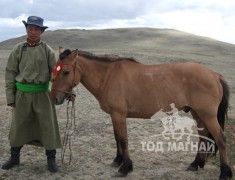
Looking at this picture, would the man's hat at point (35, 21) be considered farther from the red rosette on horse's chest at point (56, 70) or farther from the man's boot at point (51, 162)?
the man's boot at point (51, 162)

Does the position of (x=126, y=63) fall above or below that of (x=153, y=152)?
above

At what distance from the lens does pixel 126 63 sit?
5.11 metres

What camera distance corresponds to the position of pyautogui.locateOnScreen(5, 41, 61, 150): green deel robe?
4.95 meters

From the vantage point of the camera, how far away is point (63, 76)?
4809 millimetres

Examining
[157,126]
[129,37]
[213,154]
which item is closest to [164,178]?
[213,154]

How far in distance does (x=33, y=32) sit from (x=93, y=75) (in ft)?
3.42

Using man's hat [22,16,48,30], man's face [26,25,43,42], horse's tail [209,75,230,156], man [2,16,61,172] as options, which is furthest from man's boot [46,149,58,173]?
horse's tail [209,75,230,156]

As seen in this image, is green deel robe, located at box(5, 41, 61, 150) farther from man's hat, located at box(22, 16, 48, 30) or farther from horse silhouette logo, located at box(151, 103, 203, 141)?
horse silhouette logo, located at box(151, 103, 203, 141)

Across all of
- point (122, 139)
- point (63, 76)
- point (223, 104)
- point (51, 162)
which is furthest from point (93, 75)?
point (223, 104)

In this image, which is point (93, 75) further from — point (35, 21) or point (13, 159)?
point (13, 159)

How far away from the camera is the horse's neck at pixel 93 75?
5039mm

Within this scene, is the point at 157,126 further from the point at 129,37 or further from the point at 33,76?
the point at 129,37

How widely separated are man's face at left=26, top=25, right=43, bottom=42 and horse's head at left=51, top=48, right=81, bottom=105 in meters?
0.46

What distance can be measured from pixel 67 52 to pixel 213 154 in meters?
2.66
